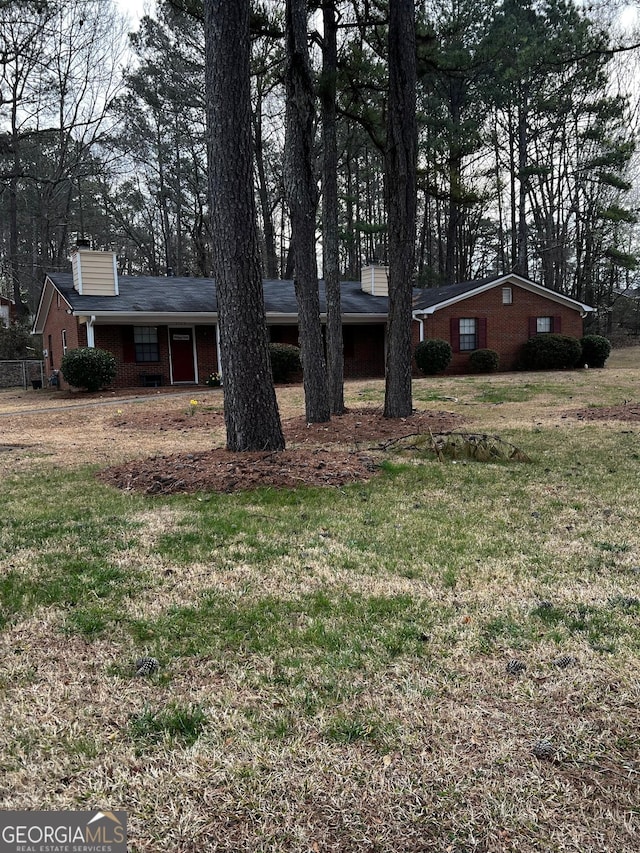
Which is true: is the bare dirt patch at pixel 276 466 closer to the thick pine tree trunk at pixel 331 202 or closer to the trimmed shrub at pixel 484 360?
the thick pine tree trunk at pixel 331 202

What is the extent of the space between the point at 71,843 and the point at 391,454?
5.56 m

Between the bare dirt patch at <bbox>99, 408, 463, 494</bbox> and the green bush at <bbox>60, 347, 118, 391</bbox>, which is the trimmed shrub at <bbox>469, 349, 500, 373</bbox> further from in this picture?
the bare dirt patch at <bbox>99, 408, 463, 494</bbox>

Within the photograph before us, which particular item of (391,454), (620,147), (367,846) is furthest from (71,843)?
(620,147)

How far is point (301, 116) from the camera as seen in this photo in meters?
8.34

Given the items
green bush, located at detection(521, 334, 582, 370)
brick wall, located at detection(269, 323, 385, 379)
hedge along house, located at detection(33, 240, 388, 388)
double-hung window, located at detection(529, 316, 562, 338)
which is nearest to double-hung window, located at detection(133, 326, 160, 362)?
hedge along house, located at detection(33, 240, 388, 388)

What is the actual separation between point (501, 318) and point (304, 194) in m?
15.8

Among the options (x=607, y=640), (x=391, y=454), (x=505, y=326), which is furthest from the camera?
(x=505, y=326)

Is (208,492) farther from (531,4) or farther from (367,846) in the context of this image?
(531,4)

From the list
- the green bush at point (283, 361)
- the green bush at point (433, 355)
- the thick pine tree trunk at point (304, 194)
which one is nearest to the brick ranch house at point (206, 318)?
the green bush at point (433, 355)

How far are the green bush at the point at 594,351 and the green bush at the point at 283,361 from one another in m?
11.7

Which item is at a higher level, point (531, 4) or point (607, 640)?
point (531, 4)

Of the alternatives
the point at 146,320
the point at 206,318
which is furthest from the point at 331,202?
the point at 146,320

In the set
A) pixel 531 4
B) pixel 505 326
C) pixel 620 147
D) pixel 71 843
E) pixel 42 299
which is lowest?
pixel 71 843

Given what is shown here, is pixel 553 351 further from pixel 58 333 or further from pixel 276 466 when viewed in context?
pixel 276 466
